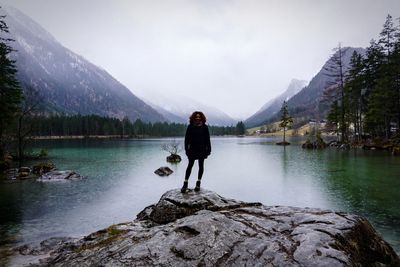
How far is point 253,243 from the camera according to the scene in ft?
24.4

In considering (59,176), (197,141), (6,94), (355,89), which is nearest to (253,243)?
(197,141)

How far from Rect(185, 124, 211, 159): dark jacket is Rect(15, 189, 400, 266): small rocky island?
372cm

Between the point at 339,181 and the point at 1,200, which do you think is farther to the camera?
the point at 339,181

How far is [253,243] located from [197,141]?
6147 mm

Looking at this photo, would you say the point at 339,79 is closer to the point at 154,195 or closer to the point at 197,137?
the point at 154,195

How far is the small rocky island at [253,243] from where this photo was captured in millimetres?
6840

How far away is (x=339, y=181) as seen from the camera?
30.4m

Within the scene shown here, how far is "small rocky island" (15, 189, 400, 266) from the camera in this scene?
22.4 feet

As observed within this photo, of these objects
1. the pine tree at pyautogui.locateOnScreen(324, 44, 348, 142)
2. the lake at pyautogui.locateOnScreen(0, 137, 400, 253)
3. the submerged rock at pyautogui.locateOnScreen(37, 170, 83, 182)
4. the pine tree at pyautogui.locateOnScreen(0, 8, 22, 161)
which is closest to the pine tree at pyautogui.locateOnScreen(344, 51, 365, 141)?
the pine tree at pyautogui.locateOnScreen(324, 44, 348, 142)

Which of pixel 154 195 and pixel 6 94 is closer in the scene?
pixel 154 195

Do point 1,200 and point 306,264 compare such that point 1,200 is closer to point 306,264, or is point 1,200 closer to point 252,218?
point 252,218

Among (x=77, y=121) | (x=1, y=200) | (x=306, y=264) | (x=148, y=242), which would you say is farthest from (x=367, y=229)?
(x=77, y=121)

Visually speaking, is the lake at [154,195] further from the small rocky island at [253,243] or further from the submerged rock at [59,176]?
the small rocky island at [253,243]

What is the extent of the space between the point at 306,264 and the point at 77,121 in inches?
7836
